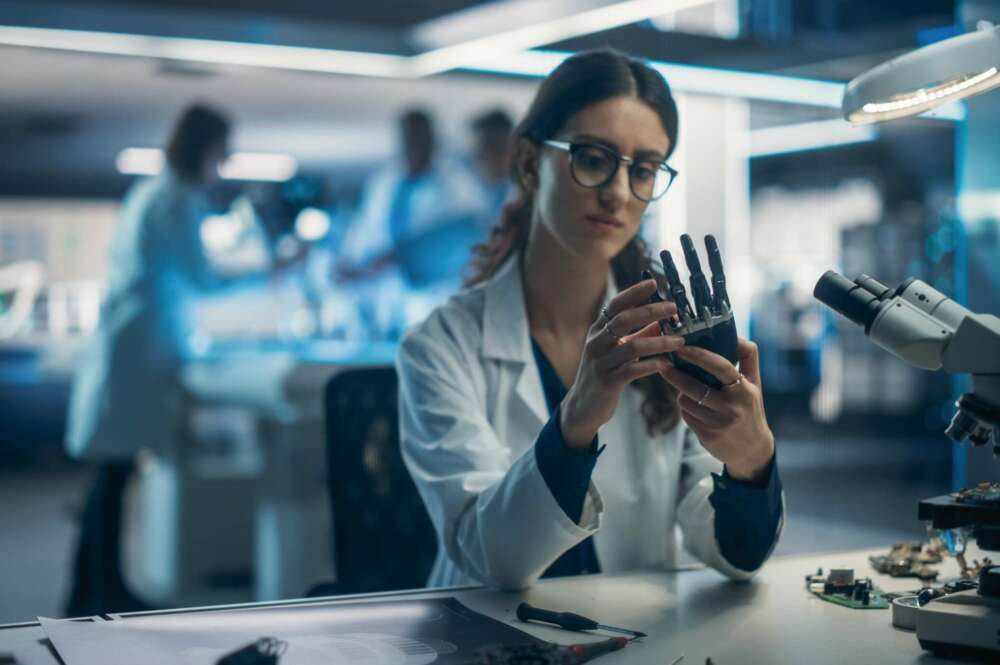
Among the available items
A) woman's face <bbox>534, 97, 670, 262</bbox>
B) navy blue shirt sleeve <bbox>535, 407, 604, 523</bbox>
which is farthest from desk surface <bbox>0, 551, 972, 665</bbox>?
woman's face <bbox>534, 97, 670, 262</bbox>

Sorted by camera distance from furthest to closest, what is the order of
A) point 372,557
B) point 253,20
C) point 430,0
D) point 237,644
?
point 430,0, point 253,20, point 372,557, point 237,644

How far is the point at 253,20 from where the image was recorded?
4043 mm

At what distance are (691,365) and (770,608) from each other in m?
0.32

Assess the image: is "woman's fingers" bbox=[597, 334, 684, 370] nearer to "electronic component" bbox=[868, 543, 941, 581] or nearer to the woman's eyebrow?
the woman's eyebrow

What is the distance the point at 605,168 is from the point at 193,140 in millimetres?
2717

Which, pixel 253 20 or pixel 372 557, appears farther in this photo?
pixel 253 20

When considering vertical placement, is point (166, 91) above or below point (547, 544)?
above

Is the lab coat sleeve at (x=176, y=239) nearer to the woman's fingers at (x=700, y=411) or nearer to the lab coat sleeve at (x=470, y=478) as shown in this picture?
the lab coat sleeve at (x=470, y=478)

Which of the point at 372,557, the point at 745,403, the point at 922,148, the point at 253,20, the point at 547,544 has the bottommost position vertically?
the point at 372,557

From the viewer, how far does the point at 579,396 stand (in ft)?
3.92

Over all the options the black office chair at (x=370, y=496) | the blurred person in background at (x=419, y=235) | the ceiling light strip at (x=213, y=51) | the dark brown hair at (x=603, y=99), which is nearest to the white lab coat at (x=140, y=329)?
the ceiling light strip at (x=213, y=51)

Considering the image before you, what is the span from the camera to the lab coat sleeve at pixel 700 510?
1389 millimetres

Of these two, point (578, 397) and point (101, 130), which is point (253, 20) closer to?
point (578, 397)

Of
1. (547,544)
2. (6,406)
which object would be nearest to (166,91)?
(6,406)
